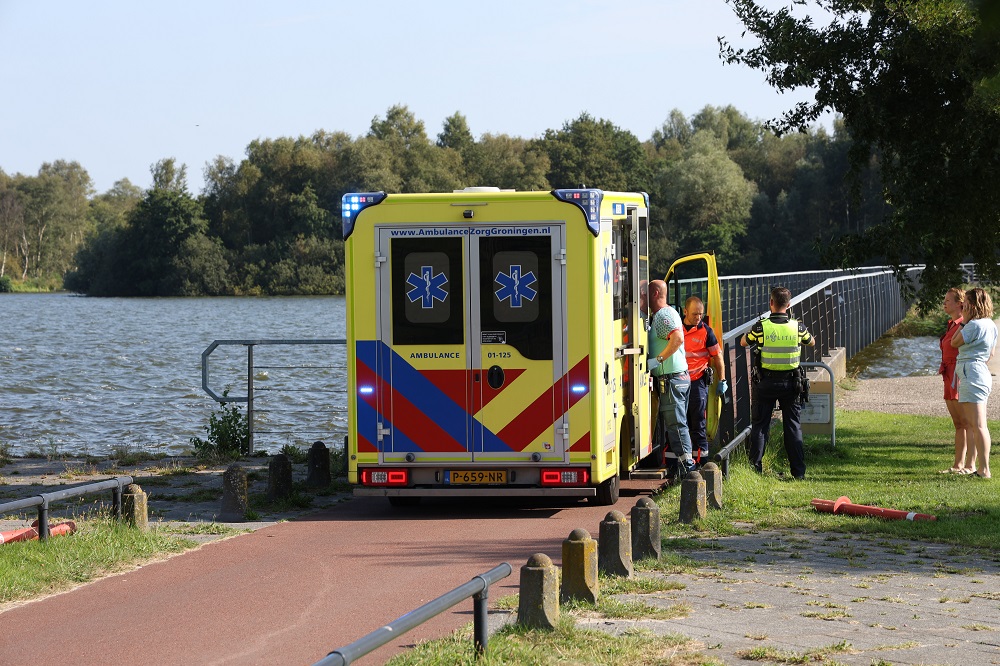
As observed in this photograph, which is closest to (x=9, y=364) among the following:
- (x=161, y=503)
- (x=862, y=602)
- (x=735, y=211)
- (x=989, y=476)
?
(x=161, y=503)

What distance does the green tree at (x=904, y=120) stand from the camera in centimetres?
1287

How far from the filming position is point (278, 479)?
39.1ft

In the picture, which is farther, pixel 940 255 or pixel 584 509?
pixel 940 255

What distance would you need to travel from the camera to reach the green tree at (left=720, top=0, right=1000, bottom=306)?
1287 centimetres

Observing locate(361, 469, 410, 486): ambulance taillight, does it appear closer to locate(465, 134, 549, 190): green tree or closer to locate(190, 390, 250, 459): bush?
locate(190, 390, 250, 459): bush

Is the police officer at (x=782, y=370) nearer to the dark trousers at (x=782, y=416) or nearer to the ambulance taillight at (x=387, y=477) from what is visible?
the dark trousers at (x=782, y=416)

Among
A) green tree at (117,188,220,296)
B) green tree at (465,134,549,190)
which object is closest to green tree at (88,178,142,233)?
green tree at (117,188,220,296)

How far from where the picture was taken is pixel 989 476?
1233 centimetres

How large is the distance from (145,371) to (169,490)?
98.8 feet

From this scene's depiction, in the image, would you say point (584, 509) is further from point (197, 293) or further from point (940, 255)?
point (197, 293)

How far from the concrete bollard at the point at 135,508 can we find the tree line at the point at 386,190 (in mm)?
72519

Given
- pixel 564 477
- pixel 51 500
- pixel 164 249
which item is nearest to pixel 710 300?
pixel 564 477

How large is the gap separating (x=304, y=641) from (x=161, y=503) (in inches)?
224

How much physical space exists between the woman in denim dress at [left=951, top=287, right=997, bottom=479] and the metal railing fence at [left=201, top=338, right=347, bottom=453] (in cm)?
576
